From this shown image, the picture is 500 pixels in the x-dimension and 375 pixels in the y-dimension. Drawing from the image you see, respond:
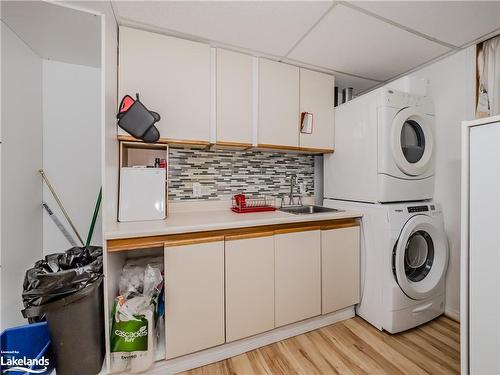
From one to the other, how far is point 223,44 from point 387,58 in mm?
1367

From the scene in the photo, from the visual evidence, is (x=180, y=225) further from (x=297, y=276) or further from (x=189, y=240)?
(x=297, y=276)

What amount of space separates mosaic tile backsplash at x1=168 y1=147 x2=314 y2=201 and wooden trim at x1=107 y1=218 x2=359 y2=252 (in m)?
0.62

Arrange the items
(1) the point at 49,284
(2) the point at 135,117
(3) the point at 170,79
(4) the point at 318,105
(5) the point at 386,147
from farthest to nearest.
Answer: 1. (4) the point at 318,105
2. (5) the point at 386,147
3. (3) the point at 170,79
4. (2) the point at 135,117
5. (1) the point at 49,284

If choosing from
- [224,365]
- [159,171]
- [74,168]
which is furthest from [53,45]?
[224,365]

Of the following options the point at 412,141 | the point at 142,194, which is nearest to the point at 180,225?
the point at 142,194

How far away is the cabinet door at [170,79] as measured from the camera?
4.77ft

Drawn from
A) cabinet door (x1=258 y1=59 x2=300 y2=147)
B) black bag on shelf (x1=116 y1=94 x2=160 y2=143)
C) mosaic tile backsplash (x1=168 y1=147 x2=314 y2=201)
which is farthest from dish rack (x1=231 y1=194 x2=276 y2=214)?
black bag on shelf (x1=116 y1=94 x2=160 y2=143)

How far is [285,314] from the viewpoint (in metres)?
1.56

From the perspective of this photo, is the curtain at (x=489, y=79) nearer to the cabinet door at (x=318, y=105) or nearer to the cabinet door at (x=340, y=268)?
the cabinet door at (x=318, y=105)

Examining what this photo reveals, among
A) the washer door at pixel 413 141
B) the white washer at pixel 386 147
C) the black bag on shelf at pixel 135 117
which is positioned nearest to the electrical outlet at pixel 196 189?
the black bag on shelf at pixel 135 117

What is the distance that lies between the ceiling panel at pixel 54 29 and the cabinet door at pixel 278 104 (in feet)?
3.75

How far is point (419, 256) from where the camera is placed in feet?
6.19

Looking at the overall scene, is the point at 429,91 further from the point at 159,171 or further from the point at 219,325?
the point at 219,325

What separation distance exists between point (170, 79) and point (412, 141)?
195 centimetres
